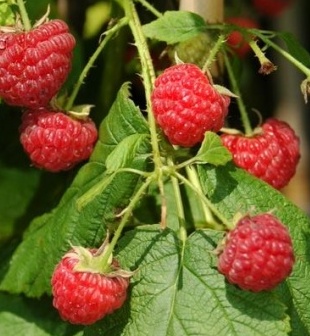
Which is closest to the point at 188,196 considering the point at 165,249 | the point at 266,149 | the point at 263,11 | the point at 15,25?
the point at 266,149

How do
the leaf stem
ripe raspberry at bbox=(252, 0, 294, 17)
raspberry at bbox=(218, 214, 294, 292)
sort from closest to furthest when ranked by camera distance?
raspberry at bbox=(218, 214, 294, 292) → the leaf stem → ripe raspberry at bbox=(252, 0, 294, 17)

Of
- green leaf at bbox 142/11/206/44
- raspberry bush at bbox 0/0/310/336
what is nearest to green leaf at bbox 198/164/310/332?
raspberry bush at bbox 0/0/310/336

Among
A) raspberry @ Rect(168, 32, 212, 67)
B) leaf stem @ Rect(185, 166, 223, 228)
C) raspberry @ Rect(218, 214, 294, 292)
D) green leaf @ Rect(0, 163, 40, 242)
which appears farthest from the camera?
green leaf @ Rect(0, 163, 40, 242)

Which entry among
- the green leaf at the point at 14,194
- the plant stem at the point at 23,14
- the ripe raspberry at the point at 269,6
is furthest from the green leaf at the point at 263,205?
the ripe raspberry at the point at 269,6

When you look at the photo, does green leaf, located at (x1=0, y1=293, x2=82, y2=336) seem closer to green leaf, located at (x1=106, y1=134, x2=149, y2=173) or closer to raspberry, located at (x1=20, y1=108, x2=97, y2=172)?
raspberry, located at (x1=20, y1=108, x2=97, y2=172)

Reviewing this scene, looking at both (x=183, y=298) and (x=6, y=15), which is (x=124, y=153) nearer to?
(x=183, y=298)

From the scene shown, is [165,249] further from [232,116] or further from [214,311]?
[232,116]

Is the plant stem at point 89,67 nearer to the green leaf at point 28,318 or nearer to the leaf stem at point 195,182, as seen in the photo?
the leaf stem at point 195,182
